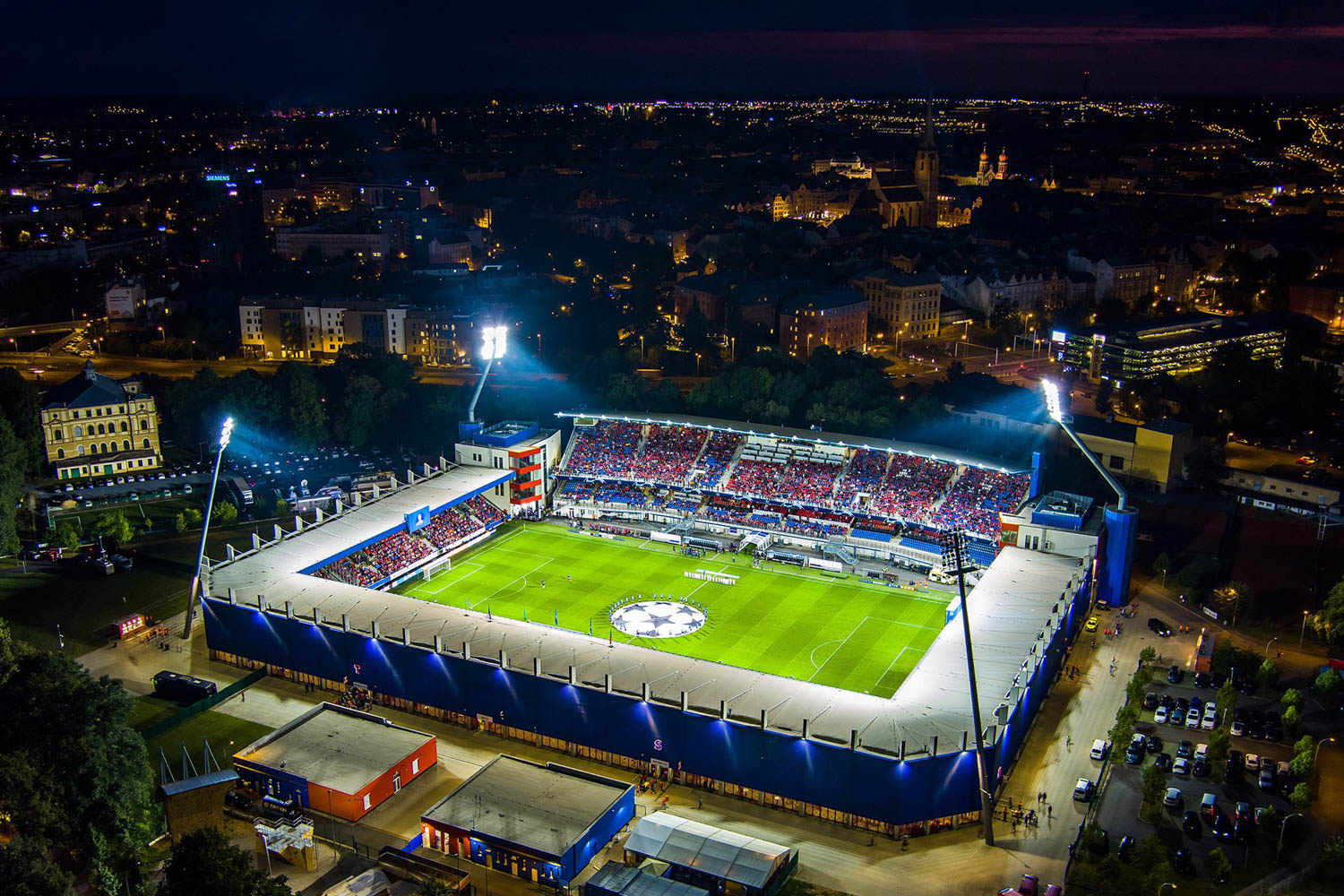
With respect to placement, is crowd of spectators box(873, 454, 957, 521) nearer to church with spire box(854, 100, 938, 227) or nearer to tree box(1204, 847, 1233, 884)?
tree box(1204, 847, 1233, 884)

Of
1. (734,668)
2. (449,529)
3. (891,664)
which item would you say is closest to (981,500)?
(891,664)

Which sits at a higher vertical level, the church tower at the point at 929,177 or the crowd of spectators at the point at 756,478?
the church tower at the point at 929,177

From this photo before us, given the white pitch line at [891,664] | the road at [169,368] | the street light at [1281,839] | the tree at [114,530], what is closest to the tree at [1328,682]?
the street light at [1281,839]

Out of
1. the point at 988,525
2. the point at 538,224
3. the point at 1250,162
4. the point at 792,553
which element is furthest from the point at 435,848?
the point at 1250,162

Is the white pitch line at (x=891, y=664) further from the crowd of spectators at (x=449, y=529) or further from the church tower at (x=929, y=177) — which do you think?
the church tower at (x=929, y=177)

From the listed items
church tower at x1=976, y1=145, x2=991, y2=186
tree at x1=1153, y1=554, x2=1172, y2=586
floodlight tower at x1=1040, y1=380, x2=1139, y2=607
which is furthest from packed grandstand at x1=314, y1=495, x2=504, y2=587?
church tower at x1=976, y1=145, x2=991, y2=186

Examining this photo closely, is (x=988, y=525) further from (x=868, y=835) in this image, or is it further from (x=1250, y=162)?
(x=1250, y=162)
